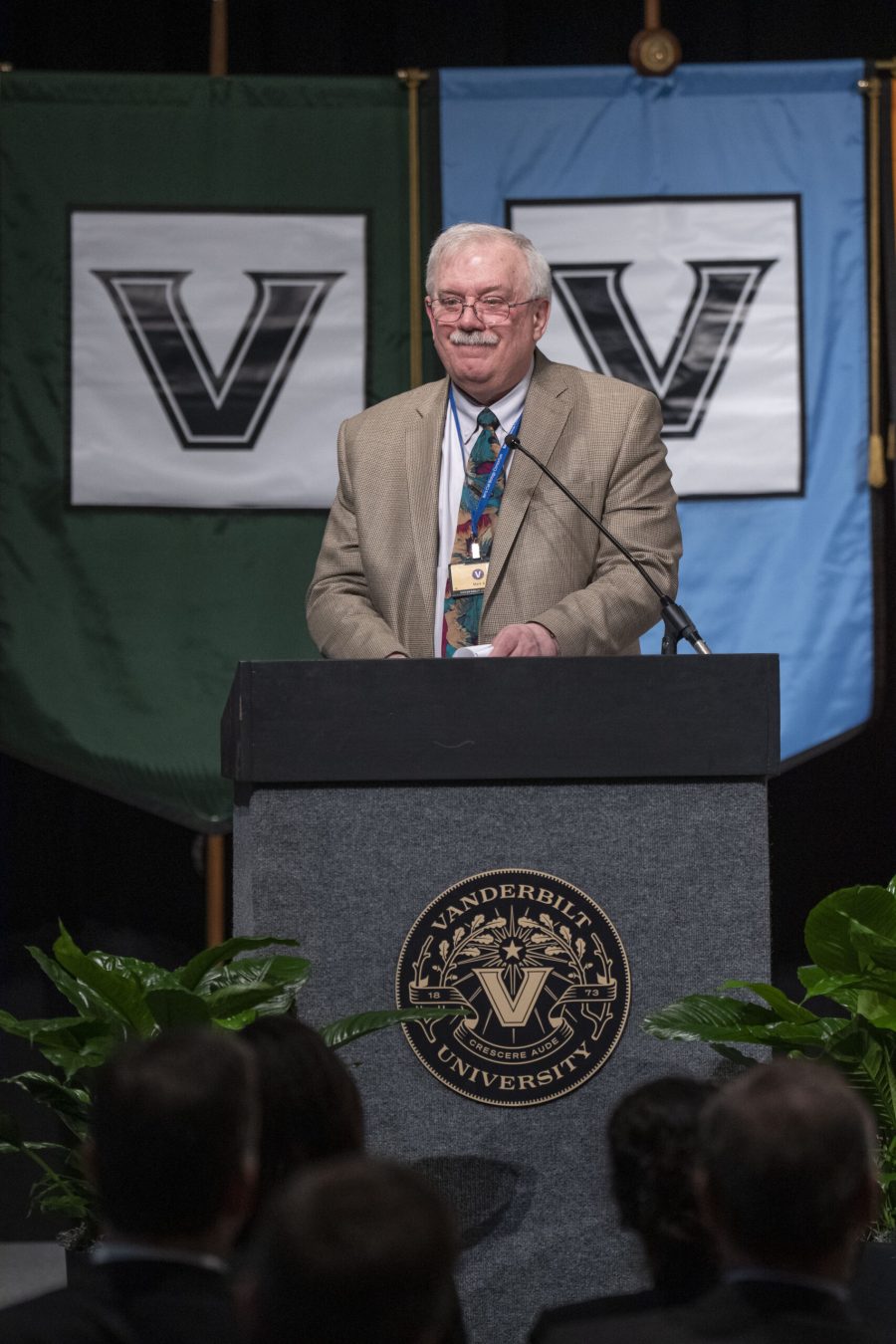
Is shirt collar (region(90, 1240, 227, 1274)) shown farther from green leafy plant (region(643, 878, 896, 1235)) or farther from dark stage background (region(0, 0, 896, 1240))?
dark stage background (region(0, 0, 896, 1240))

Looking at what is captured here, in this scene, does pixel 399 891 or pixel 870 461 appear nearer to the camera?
pixel 399 891

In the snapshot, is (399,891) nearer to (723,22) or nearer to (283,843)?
(283,843)

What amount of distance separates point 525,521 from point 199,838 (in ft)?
6.73

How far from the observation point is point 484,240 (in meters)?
3.08

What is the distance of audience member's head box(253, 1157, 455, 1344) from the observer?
1.13 meters

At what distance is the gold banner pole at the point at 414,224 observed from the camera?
466cm

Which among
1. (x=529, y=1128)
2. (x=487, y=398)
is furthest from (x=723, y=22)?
(x=529, y=1128)

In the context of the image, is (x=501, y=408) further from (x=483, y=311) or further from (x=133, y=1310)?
(x=133, y=1310)

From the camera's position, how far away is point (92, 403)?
4.63 metres

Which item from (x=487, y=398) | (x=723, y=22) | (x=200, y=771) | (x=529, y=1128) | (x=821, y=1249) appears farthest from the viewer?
(x=723, y=22)

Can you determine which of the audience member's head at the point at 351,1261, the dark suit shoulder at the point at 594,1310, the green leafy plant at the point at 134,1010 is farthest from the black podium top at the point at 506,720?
the audience member's head at the point at 351,1261

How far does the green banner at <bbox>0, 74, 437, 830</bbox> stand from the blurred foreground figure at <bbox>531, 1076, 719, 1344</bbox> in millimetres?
2868

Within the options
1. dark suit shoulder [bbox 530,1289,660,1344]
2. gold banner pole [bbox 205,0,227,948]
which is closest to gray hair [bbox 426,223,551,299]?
dark suit shoulder [bbox 530,1289,660,1344]

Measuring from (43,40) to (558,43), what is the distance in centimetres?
132
